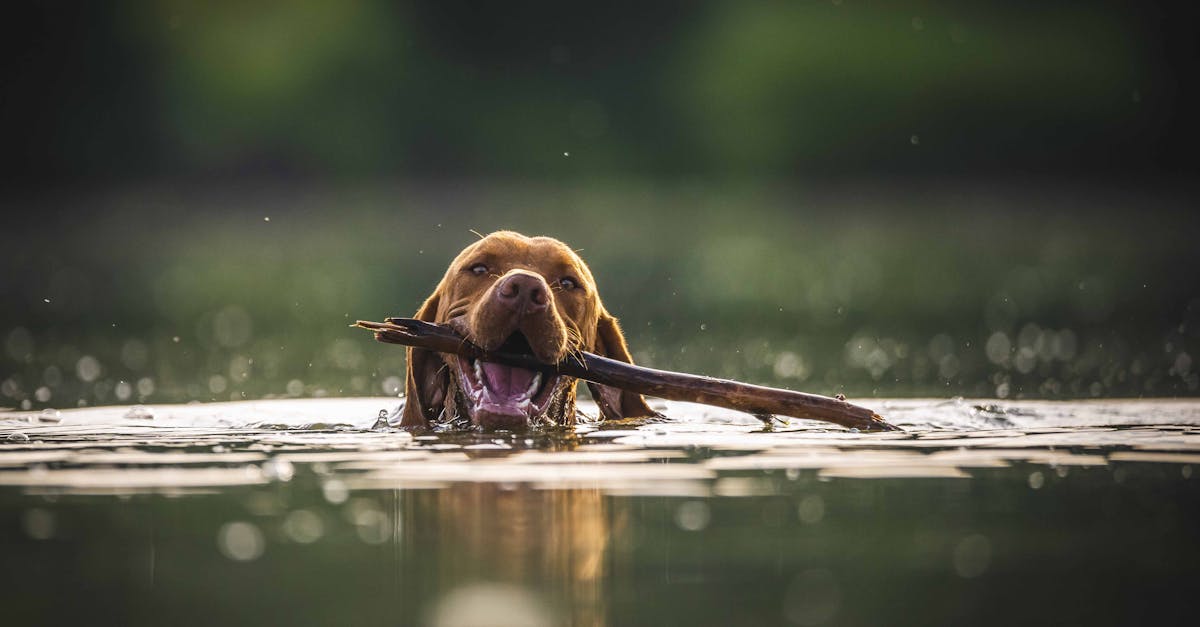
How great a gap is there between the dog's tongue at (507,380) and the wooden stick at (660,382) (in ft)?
0.74

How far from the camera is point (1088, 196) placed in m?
27.6

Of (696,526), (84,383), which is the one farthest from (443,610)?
(84,383)

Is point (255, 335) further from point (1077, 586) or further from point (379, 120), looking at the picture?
point (379, 120)

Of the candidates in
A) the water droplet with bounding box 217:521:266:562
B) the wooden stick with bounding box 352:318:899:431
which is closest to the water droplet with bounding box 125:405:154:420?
the wooden stick with bounding box 352:318:899:431

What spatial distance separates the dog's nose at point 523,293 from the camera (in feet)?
22.1

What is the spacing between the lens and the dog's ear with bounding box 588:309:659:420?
8.06 metres

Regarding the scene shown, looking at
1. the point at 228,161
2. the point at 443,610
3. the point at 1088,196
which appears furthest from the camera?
the point at 228,161

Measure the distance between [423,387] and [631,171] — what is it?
23142 mm

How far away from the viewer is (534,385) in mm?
7172

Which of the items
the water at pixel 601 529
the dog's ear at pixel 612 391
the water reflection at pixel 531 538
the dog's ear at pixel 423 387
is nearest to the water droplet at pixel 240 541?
the water at pixel 601 529

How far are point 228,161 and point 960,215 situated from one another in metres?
13.8

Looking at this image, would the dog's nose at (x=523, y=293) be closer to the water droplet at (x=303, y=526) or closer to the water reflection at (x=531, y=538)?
the water reflection at (x=531, y=538)

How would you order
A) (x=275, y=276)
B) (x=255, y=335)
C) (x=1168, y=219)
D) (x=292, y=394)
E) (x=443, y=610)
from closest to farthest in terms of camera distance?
1. (x=443, y=610)
2. (x=292, y=394)
3. (x=255, y=335)
4. (x=275, y=276)
5. (x=1168, y=219)

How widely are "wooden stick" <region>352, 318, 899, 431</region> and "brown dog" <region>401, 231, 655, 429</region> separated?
0.07 m
